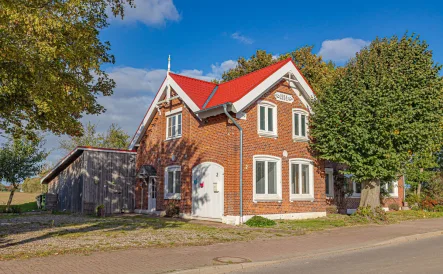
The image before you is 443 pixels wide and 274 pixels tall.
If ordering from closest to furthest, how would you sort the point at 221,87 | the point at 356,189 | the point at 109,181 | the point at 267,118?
the point at 267,118 → the point at 221,87 → the point at 109,181 → the point at 356,189

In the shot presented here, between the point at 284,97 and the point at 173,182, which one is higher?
the point at 284,97

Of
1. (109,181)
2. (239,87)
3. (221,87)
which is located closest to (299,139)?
(239,87)

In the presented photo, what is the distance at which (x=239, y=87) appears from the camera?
789 inches

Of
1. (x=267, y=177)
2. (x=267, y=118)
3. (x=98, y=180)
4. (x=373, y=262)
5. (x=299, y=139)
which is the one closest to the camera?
(x=373, y=262)

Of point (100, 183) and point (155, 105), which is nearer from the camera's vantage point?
point (155, 105)

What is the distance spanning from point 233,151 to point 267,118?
2718 millimetres

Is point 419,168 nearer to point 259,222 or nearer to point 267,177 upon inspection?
point 267,177

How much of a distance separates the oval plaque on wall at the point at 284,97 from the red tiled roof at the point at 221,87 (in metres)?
1.21

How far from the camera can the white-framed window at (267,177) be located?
1841cm

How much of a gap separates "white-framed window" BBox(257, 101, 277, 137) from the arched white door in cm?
276

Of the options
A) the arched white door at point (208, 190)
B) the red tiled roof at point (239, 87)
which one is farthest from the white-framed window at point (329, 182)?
the arched white door at point (208, 190)

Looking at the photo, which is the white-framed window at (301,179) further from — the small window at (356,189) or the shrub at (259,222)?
the small window at (356,189)

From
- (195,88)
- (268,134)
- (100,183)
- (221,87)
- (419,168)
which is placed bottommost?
(100,183)

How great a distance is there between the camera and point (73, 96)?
11.3 meters
